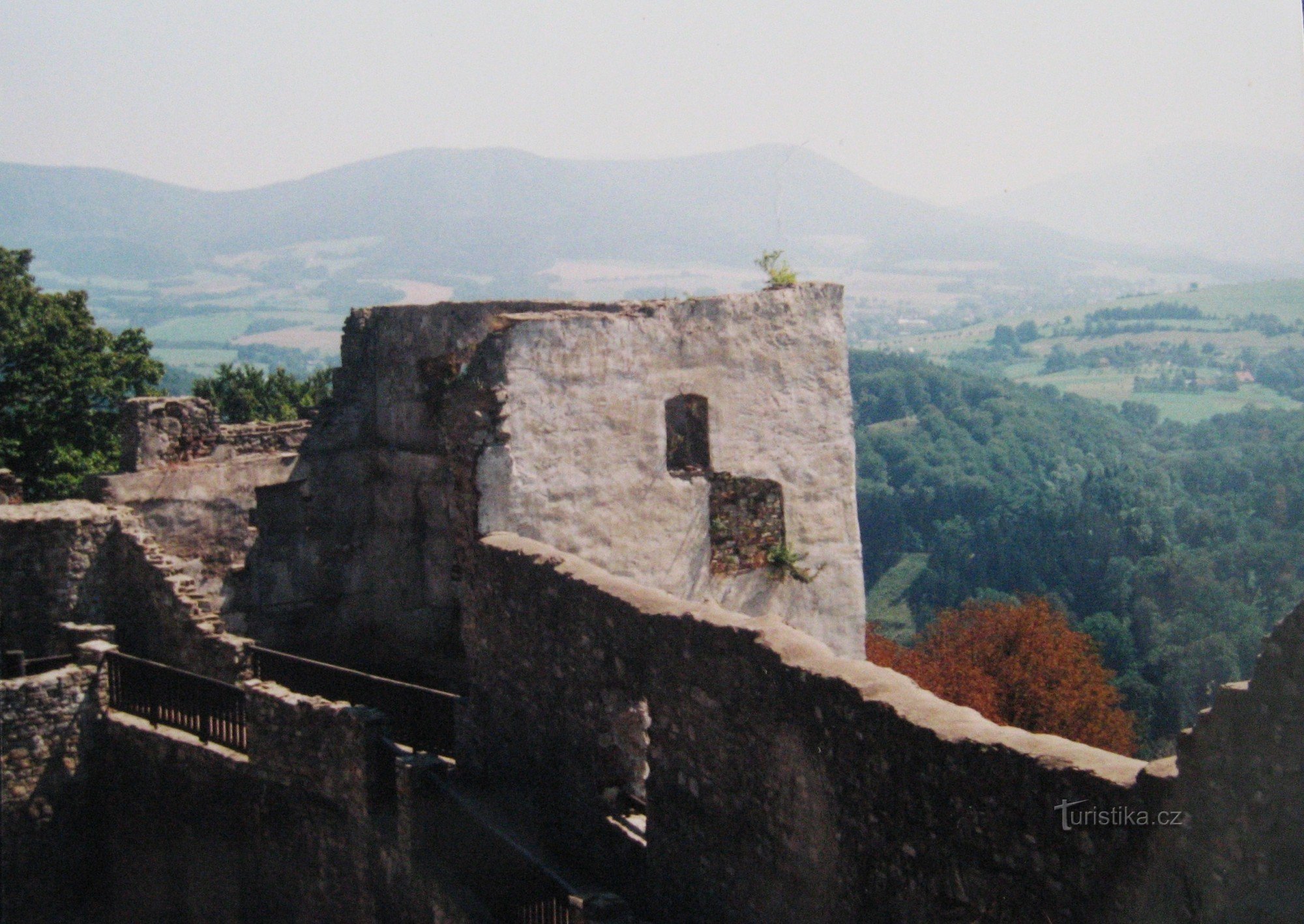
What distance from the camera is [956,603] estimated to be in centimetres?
7269

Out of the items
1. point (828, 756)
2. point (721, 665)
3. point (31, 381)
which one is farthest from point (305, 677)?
point (31, 381)

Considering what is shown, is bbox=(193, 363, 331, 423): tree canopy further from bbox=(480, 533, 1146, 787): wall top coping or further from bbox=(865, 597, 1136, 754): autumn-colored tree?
bbox=(480, 533, 1146, 787): wall top coping

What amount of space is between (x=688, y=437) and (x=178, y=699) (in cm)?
528

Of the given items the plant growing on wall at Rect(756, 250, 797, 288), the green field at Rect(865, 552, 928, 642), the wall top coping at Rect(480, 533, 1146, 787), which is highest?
the plant growing on wall at Rect(756, 250, 797, 288)

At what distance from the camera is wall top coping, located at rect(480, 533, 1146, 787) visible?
578cm

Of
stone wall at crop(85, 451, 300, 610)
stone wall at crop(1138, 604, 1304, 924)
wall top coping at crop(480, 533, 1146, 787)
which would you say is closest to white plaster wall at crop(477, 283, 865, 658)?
wall top coping at crop(480, 533, 1146, 787)

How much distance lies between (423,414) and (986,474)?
83.9 m

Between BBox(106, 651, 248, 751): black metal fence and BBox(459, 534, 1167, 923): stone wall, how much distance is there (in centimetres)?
298

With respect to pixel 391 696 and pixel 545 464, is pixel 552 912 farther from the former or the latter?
pixel 545 464

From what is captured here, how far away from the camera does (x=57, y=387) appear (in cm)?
3019

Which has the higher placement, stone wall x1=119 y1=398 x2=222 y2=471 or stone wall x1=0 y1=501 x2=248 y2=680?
stone wall x1=119 y1=398 x2=222 y2=471

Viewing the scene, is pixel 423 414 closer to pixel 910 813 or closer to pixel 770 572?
pixel 770 572

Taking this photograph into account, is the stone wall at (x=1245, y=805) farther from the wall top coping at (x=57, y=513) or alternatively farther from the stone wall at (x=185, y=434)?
the stone wall at (x=185, y=434)

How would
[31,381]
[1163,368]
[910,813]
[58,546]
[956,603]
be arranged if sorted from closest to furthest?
[910,813] < [58,546] < [31,381] < [956,603] < [1163,368]
